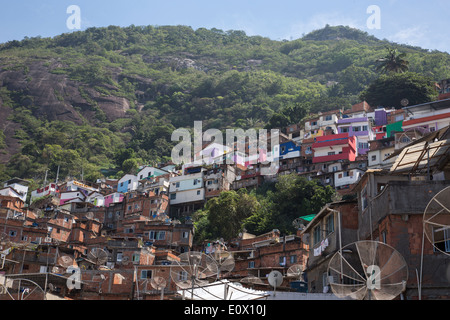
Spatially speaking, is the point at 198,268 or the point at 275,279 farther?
the point at 198,268

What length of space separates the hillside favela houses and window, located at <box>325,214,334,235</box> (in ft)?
0.34

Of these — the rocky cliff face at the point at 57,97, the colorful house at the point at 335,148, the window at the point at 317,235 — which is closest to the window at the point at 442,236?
the window at the point at 317,235

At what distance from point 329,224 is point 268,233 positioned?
2241cm

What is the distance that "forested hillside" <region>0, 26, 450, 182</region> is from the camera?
11088cm

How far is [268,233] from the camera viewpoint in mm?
49000

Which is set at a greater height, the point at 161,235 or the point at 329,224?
the point at 161,235

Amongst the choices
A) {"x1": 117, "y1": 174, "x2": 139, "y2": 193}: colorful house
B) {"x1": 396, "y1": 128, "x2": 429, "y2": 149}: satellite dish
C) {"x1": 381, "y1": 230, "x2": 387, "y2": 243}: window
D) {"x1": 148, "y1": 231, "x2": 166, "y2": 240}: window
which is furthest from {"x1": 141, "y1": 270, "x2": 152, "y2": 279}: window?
{"x1": 117, "y1": 174, "x2": 139, "y2": 193}: colorful house

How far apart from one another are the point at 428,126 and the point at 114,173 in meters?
60.1

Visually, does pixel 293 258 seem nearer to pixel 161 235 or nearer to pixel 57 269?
pixel 57 269

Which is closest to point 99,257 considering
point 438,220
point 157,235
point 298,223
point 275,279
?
point 157,235

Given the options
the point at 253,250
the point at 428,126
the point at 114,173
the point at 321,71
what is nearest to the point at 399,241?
the point at 253,250

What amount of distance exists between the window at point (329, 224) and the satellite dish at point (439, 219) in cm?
655

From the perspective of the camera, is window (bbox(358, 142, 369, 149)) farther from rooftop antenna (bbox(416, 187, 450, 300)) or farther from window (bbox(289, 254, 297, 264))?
rooftop antenna (bbox(416, 187, 450, 300))
